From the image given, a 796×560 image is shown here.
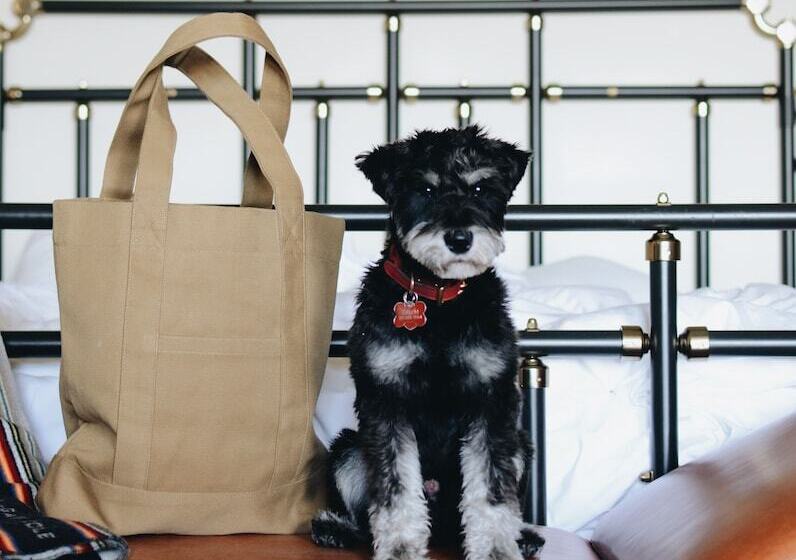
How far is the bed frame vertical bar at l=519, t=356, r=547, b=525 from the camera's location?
1.35 m

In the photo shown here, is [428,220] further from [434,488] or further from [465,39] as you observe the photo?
[465,39]

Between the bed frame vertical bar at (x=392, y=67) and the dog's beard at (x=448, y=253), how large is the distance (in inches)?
68.4

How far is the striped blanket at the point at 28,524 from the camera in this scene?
907 millimetres

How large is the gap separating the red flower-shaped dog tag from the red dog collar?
0.06 feet

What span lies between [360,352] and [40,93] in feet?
7.17

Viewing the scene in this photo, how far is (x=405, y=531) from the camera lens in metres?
1.08

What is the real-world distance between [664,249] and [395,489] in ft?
1.94

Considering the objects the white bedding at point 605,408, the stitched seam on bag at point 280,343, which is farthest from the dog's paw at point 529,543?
the stitched seam on bag at point 280,343

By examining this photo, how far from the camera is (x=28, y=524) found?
0.95 meters

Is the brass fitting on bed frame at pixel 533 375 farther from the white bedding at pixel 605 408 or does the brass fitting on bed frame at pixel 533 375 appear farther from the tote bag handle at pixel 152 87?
the tote bag handle at pixel 152 87

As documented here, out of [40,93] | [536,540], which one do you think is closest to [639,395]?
[536,540]

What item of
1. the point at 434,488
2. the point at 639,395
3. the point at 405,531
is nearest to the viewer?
the point at 405,531

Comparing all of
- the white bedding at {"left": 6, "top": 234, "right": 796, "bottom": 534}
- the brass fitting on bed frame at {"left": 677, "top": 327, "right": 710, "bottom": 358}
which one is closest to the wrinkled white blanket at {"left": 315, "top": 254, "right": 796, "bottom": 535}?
the white bedding at {"left": 6, "top": 234, "right": 796, "bottom": 534}

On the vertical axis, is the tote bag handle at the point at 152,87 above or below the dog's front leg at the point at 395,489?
above
